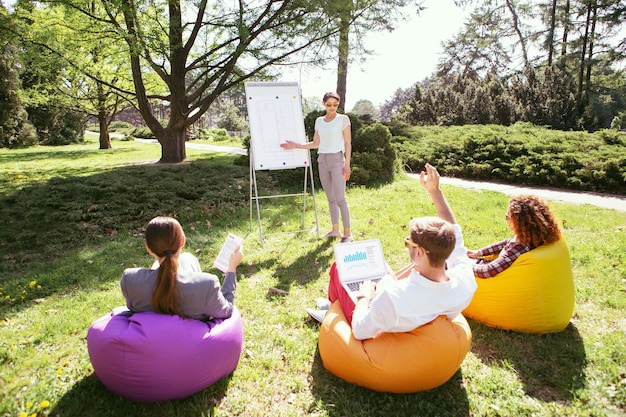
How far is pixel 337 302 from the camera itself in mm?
3229

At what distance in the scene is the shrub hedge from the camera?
29.2ft

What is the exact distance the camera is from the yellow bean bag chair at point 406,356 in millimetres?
2471

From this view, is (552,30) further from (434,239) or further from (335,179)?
(434,239)

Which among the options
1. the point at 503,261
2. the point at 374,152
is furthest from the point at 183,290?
the point at 374,152

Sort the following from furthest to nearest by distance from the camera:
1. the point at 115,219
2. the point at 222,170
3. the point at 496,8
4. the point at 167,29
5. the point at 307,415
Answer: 1. the point at 496,8
2. the point at 167,29
3. the point at 222,170
4. the point at 115,219
5. the point at 307,415

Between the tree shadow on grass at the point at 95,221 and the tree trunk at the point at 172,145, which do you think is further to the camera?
the tree trunk at the point at 172,145

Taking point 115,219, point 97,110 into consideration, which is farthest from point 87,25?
point 97,110

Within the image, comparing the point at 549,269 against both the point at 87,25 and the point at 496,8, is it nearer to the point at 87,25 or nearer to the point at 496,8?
the point at 87,25

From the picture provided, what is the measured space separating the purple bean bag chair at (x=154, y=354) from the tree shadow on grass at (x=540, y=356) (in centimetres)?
224

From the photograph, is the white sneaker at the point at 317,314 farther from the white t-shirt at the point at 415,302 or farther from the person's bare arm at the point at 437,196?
the person's bare arm at the point at 437,196

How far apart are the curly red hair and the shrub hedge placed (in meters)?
6.93

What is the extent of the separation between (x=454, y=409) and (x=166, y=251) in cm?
219

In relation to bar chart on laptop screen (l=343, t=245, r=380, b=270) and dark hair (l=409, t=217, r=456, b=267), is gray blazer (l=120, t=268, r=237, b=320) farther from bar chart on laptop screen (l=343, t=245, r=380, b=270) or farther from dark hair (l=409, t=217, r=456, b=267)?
dark hair (l=409, t=217, r=456, b=267)

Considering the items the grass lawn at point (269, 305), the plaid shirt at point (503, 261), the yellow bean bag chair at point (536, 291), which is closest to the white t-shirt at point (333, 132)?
the grass lawn at point (269, 305)
